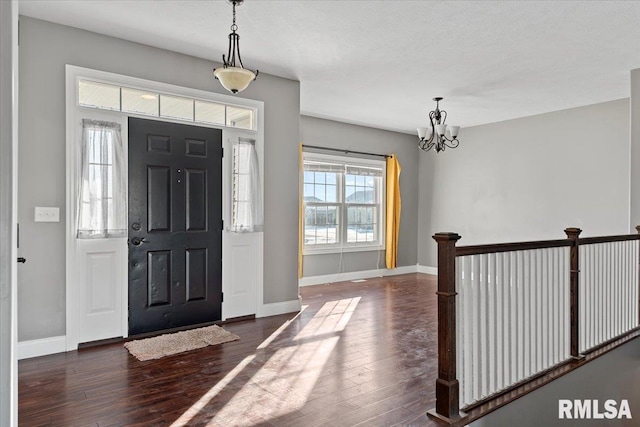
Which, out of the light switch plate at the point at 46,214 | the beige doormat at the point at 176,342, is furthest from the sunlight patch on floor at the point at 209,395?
the light switch plate at the point at 46,214

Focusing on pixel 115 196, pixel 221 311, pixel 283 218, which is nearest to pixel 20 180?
pixel 115 196

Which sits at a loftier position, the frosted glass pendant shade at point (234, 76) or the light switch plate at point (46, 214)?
the frosted glass pendant shade at point (234, 76)

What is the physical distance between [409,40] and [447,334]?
274 centimetres

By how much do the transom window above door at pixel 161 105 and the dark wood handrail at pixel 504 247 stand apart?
302 centimetres

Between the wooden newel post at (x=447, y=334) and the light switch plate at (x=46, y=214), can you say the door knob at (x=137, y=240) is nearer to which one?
the light switch plate at (x=46, y=214)

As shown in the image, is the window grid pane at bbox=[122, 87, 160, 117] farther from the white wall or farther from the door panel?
the white wall

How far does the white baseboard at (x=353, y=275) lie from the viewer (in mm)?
6852

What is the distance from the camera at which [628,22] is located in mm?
3400

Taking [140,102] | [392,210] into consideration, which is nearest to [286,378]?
[140,102]

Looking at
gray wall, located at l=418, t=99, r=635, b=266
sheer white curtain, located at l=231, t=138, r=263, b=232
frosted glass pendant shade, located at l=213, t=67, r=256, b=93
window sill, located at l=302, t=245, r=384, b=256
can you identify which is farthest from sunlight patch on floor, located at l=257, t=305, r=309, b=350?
gray wall, located at l=418, t=99, r=635, b=266

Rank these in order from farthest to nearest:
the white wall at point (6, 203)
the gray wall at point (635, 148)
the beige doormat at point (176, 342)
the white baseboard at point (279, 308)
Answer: the white baseboard at point (279, 308), the gray wall at point (635, 148), the beige doormat at point (176, 342), the white wall at point (6, 203)

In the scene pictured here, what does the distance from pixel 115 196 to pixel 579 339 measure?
167 inches

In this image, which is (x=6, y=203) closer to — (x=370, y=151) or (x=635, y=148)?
(x=635, y=148)

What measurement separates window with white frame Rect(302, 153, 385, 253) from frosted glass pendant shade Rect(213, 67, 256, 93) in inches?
142
